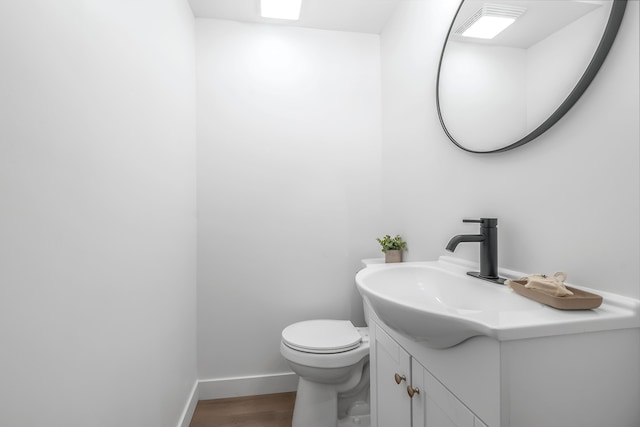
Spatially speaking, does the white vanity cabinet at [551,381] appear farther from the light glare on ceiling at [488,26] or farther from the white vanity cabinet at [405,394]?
the light glare on ceiling at [488,26]


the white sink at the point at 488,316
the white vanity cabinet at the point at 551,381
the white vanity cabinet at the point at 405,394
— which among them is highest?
the white sink at the point at 488,316

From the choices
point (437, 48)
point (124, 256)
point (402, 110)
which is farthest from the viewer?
point (402, 110)

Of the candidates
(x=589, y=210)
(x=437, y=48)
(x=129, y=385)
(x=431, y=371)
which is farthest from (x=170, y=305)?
(x=437, y=48)

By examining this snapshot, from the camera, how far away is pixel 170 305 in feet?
4.83

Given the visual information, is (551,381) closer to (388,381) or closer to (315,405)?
(388,381)

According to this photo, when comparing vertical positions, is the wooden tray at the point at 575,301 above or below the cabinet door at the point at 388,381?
above

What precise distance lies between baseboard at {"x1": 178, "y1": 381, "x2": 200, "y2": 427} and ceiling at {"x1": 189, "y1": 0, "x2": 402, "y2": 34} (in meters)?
2.30

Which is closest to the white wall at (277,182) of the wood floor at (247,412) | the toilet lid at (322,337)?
the wood floor at (247,412)

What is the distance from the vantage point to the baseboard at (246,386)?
197 cm

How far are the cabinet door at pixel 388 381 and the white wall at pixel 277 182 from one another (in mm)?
857

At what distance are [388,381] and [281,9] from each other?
2044 millimetres

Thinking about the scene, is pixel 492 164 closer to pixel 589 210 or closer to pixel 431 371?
pixel 589 210

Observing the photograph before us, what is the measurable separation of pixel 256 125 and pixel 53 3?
4.53 ft

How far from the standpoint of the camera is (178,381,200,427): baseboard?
1.63 meters
